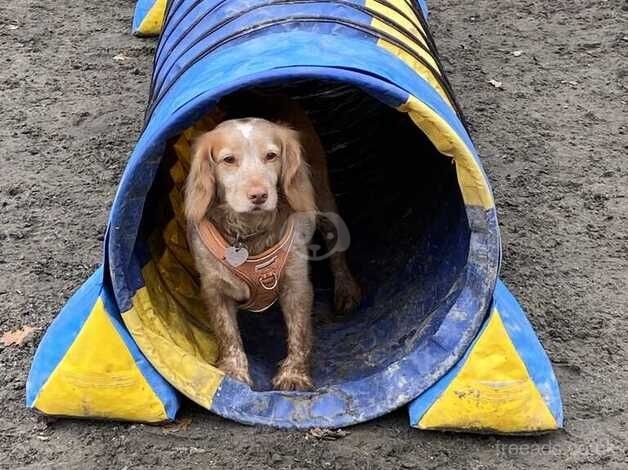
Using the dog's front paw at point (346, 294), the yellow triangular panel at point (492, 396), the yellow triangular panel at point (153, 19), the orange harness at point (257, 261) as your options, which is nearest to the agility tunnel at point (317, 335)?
the yellow triangular panel at point (492, 396)

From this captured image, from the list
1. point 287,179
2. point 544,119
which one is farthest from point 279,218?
point 544,119

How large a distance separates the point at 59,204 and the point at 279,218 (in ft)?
6.87

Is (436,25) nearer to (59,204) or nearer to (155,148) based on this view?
(59,204)

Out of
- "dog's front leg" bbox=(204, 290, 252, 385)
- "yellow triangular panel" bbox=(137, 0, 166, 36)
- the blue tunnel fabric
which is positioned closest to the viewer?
the blue tunnel fabric

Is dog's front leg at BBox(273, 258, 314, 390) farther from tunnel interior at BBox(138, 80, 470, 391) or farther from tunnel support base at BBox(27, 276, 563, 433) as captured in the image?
tunnel support base at BBox(27, 276, 563, 433)

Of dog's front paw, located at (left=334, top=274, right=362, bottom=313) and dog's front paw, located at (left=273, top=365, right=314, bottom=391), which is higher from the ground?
dog's front paw, located at (left=334, top=274, right=362, bottom=313)

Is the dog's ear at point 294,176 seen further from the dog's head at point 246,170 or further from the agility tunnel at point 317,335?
the agility tunnel at point 317,335

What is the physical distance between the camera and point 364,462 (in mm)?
3773

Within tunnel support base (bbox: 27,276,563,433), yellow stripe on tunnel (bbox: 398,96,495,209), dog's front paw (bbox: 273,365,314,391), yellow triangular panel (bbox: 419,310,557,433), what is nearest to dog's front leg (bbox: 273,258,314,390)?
dog's front paw (bbox: 273,365,314,391)

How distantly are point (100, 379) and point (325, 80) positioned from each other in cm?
158

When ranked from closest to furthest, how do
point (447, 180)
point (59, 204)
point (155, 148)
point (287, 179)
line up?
point (155, 148) < point (287, 179) < point (447, 180) < point (59, 204)

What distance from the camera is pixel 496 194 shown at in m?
5.91

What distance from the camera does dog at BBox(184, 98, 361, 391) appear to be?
A: 4.06 metres

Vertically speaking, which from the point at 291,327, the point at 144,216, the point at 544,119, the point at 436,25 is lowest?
the point at 291,327
